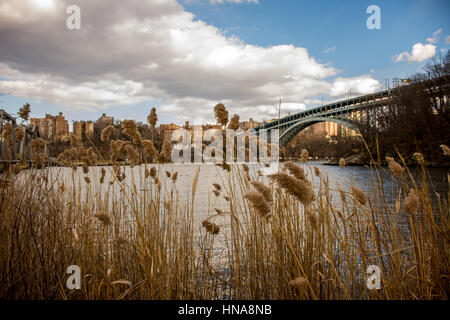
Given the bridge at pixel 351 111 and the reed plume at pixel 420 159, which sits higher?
the bridge at pixel 351 111

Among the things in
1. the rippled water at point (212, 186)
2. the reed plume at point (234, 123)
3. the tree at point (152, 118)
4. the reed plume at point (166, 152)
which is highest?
the tree at point (152, 118)

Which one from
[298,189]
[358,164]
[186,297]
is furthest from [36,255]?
[358,164]

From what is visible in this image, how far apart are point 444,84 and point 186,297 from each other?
38.8 m

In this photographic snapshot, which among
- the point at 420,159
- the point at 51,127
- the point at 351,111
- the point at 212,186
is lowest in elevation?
the point at 212,186

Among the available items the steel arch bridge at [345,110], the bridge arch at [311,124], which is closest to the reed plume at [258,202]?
the bridge arch at [311,124]

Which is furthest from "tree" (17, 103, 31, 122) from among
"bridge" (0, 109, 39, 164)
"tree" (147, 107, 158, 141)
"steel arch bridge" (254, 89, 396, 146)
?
"steel arch bridge" (254, 89, 396, 146)

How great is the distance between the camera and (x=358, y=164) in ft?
126

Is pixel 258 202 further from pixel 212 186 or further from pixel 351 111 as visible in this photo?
pixel 351 111

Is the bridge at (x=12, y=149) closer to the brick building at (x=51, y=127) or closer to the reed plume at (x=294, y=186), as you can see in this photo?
the brick building at (x=51, y=127)

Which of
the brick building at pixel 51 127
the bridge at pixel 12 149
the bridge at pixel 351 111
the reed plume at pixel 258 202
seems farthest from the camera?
the bridge at pixel 351 111

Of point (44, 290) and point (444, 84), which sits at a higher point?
point (444, 84)

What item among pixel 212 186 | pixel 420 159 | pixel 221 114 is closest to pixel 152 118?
pixel 221 114
